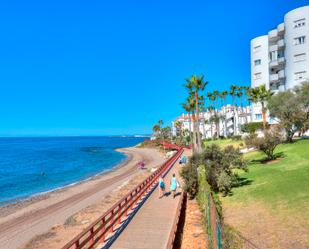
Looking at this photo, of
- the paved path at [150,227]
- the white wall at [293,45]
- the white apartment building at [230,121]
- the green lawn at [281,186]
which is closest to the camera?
the paved path at [150,227]

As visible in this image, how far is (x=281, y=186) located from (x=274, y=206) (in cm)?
333

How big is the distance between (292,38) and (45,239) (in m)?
49.2

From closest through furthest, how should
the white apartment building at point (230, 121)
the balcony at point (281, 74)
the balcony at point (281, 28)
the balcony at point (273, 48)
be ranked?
the balcony at point (281, 74) < the balcony at point (281, 28) < the balcony at point (273, 48) < the white apartment building at point (230, 121)

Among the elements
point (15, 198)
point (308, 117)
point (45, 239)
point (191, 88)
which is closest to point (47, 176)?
point (15, 198)

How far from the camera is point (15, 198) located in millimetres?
36750

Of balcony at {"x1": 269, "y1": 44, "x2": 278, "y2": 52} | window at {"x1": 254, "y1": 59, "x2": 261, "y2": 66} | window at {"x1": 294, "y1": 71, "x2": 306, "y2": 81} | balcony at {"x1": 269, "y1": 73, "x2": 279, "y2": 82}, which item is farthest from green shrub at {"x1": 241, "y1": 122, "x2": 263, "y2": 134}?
balcony at {"x1": 269, "y1": 44, "x2": 278, "y2": 52}

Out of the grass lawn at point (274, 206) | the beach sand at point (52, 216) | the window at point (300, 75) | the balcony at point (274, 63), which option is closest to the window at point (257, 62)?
the balcony at point (274, 63)

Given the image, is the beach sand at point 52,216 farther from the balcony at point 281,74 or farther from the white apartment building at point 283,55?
the white apartment building at point 283,55

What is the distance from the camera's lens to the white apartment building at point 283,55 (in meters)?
48.8

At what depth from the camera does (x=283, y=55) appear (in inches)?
2119

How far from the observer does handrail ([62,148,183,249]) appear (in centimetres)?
1153

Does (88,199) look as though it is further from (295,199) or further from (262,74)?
(262,74)

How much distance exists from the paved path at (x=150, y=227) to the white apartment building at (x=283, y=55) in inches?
1558

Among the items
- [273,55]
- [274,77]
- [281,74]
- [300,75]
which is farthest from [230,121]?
[300,75]
